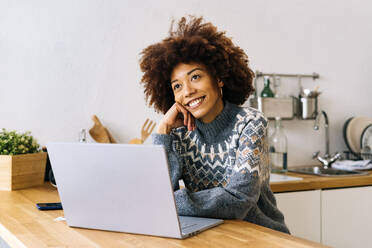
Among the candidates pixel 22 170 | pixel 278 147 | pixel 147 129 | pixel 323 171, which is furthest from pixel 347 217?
pixel 22 170

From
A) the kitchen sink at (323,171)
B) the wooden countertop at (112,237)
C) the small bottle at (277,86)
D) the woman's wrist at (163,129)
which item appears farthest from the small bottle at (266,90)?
the wooden countertop at (112,237)

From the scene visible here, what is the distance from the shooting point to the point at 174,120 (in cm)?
163

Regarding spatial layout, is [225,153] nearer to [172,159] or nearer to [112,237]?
[172,159]

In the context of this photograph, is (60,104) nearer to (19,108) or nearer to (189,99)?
(19,108)

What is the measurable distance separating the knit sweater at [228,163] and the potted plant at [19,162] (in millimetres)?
672

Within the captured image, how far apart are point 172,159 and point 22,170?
749mm

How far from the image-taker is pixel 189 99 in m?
1.58

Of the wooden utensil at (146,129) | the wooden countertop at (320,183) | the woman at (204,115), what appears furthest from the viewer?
the wooden utensil at (146,129)

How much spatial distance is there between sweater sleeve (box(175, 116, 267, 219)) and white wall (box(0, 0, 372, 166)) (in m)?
1.16

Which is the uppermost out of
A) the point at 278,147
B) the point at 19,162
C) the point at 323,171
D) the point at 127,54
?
the point at 127,54

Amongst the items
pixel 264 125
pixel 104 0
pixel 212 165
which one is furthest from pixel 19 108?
pixel 264 125

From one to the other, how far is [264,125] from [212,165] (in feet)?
0.76

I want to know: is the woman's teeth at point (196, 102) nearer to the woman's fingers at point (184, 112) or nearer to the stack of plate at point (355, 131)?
the woman's fingers at point (184, 112)

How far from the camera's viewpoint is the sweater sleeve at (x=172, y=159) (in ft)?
5.07
